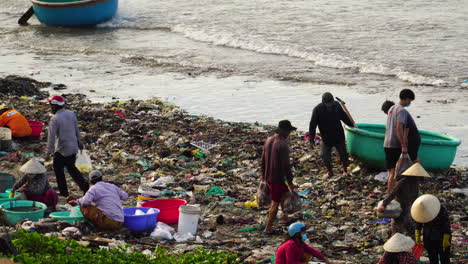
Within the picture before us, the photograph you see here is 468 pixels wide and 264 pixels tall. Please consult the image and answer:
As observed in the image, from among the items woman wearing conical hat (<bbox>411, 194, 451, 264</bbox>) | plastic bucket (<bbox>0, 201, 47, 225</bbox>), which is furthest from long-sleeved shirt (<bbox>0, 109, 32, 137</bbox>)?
woman wearing conical hat (<bbox>411, 194, 451, 264</bbox>)

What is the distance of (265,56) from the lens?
2300 cm

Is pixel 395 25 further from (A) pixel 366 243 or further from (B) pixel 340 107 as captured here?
(A) pixel 366 243

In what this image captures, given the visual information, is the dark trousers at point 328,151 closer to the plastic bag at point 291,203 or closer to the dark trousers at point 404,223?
the plastic bag at point 291,203

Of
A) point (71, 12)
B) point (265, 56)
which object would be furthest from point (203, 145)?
point (71, 12)

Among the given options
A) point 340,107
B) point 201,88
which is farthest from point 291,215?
point 201,88

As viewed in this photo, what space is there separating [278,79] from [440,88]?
13.8 feet

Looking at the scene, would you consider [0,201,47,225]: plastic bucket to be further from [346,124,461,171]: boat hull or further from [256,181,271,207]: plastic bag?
[346,124,461,171]: boat hull

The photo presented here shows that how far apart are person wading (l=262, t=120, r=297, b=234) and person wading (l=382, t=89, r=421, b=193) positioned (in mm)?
1509

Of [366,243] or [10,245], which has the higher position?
[10,245]

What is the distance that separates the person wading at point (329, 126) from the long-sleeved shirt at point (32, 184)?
3.90 metres

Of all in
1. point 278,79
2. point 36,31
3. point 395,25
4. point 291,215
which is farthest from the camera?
point 36,31

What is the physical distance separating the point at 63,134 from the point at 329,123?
12.5 ft

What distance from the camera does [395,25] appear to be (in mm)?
26875

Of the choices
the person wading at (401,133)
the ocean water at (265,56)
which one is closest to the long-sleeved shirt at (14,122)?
the ocean water at (265,56)
